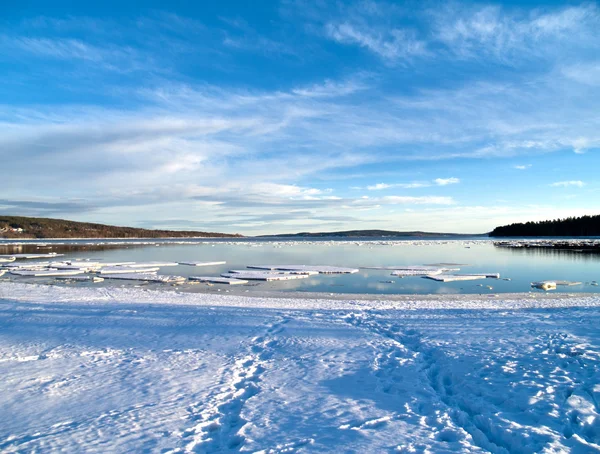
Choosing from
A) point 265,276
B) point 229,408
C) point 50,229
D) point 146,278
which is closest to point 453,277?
point 265,276

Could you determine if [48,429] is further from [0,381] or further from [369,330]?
[369,330]

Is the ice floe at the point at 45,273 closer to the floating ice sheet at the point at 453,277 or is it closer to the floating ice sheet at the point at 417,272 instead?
the floating ice sheet at the point at 417,272

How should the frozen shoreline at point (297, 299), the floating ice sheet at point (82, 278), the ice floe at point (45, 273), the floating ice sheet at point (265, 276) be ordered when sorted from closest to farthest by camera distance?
the frozen shoreline at point (297, 299) → the floating ice sheet at point (82, 278) → the floating ice sheet at point (265, 276) → the ice floe at point (45, 273)

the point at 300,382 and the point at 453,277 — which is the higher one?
the point at 453,277

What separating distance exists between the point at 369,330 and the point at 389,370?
231cm

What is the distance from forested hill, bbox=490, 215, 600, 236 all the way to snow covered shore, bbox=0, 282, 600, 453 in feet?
288

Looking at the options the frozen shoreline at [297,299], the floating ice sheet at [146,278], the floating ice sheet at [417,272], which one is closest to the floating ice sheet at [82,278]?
the floating ice sheet at [146,278]

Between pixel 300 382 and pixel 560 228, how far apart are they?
329 ft

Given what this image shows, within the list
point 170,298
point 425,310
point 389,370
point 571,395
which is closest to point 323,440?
point 389,370

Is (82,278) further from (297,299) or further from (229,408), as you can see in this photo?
(229,408)

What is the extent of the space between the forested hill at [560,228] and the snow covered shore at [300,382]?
87.7m

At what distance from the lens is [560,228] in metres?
89.5

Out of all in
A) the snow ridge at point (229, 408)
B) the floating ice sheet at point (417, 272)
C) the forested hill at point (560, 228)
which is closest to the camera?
the snow ridge at point (229, 408)

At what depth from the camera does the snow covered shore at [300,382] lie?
3.71 metres
